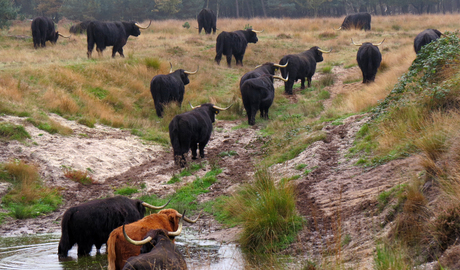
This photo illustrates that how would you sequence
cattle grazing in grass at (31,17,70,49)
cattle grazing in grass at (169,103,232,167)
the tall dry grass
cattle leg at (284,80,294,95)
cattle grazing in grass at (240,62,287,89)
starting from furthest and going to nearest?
cattle grazing in grass at (31,17,70,49) → cattle leg at (284,80,294,95) → cattle grazing in grass at (240,62,287,89) → the tall dry grass → cattle grazing in grass at (169,103,232,167)

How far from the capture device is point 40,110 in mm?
13211

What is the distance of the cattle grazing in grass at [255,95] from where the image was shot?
1459 cm

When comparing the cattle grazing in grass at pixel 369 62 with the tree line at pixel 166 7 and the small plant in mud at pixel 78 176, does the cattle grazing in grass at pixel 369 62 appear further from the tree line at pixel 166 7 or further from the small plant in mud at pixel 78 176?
the tree line at pixel 166 7

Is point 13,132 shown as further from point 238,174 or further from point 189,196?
point 238,174

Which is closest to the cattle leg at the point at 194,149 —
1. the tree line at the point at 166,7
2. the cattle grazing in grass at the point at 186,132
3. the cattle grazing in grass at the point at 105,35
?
the cattle grazing in grass at the point at 186,132

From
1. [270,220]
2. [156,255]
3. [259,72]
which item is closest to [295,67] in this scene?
[259,72]

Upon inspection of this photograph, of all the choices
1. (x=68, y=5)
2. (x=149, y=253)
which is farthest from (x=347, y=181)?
(x=68, y=5)

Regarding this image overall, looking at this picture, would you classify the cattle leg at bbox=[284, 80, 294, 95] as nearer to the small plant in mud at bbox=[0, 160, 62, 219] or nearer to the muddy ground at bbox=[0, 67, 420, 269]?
the muddy ground at bbox=[0, 67, 420, 269]

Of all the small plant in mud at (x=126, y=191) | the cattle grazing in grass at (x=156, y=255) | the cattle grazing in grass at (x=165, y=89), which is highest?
the cattle grazing in grass at (x=165, y=89)

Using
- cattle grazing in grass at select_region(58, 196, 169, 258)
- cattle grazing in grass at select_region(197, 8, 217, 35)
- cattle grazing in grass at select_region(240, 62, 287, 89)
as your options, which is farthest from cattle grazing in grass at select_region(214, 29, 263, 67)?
cattle grazing in grass at select_region(58, 196, 169, 258)

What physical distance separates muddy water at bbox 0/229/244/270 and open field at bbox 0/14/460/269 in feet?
1.88

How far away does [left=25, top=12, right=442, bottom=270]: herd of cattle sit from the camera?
5.21 m

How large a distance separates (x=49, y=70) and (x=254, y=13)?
56885mm

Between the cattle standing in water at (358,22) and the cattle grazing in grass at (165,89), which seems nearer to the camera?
the cattle grazing in grass at (165,89)
